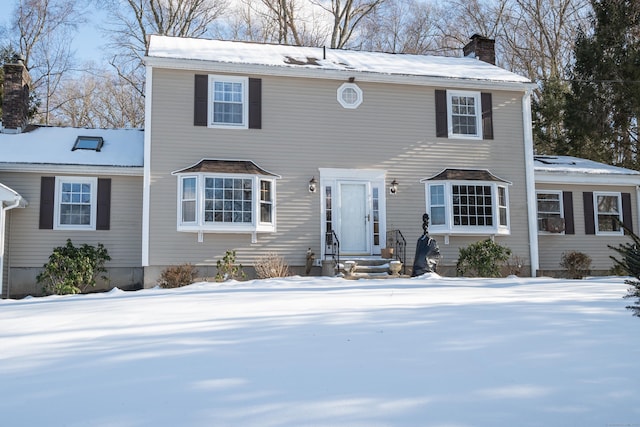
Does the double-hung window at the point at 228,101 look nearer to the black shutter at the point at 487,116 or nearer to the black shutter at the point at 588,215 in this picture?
the black shutter at the point at 487,116

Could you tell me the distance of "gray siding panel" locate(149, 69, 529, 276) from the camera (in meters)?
14.6

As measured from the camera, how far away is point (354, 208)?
15680 mm

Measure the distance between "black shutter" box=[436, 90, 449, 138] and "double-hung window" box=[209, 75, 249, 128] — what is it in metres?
5.09

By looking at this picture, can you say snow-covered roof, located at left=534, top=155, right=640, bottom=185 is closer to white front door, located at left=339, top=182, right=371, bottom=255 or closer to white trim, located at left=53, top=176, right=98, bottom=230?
white front door, located at left=339, top=182, right=371, bottom=255

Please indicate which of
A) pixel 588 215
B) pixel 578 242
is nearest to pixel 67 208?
pixel 578 242

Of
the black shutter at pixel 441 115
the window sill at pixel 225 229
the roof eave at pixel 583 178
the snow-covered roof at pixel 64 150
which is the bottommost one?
the window sill at pixel 225 229

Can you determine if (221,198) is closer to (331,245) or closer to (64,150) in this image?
(331,245)

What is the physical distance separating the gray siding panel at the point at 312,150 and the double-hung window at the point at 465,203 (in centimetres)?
33

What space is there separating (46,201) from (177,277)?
4250 millimetres

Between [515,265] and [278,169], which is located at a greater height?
[278,169]

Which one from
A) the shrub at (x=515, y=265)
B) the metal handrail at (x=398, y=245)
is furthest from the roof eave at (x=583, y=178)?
the metal handrail at (x=398, y=245)

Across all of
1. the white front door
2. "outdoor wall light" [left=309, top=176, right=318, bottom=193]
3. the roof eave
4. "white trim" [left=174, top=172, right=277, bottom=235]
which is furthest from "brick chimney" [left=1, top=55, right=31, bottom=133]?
the roof eave

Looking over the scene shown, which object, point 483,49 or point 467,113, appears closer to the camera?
point 467,113

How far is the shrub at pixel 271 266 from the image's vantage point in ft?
46.0
